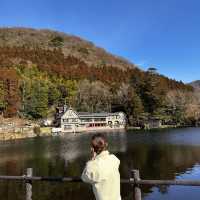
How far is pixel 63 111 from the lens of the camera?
82.7m

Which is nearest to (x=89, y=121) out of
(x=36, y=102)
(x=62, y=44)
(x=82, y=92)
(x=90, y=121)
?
(x=90, y=121)

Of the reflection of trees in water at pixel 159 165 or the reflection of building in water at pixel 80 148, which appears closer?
the reflection of trees in water at pixel 159 165

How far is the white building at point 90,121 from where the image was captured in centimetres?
8150

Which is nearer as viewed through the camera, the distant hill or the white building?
the white building

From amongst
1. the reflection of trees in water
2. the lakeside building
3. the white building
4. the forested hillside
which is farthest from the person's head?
the white building

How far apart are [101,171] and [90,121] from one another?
267 feet

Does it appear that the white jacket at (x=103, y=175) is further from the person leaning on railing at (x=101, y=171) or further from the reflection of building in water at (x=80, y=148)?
the reflection of building in water at (x=80, y=148)

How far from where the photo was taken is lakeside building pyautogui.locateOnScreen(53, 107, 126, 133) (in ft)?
267

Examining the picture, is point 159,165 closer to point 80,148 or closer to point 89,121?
point 80,148

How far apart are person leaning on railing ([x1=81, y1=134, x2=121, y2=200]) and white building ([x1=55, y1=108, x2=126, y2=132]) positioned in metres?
76.4


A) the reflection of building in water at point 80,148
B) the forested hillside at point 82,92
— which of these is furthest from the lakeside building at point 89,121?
the reflection of building in water at point 80,148

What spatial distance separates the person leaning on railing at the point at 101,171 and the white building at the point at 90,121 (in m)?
76.4

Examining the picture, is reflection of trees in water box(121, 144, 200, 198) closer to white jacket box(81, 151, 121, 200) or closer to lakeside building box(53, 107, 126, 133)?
white jacket box(81, 151, 121, 200)

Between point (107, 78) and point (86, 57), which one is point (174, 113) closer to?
point (107, 78)
